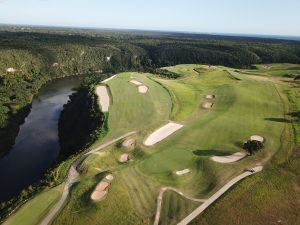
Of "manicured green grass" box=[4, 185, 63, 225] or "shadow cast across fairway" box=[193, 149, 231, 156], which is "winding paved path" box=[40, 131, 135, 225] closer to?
"manicured green grass" box=[4, 185, 63, 225]

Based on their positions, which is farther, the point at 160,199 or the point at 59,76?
the point at 59,76

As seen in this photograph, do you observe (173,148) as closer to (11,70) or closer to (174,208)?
(174,208)

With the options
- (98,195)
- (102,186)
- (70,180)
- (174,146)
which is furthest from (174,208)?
(174,146)

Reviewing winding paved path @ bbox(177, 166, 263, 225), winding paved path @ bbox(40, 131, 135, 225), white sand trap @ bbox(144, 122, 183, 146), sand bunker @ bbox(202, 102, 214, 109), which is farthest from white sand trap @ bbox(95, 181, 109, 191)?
sand bunker @ bbox(202, 102, 214, 109)

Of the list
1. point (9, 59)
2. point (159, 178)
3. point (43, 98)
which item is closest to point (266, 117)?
point (159, 178)

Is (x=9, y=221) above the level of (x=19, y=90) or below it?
above

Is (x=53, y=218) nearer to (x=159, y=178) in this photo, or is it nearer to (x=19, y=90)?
(x=159, y=178)

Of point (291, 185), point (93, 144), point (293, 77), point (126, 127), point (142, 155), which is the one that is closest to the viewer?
point (291, 185)
